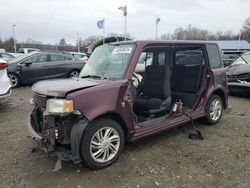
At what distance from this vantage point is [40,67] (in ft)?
37.0

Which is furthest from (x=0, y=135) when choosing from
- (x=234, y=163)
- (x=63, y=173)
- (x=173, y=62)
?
(x=234, y=163)

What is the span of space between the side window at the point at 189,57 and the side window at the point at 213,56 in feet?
0.57

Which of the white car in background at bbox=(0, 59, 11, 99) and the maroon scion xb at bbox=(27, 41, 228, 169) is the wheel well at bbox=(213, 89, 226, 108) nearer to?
the maroon scion xb at bbox=(27, 41, 228, 169)

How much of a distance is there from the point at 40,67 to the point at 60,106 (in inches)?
330

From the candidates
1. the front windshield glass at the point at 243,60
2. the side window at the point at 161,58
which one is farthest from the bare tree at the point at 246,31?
the side window at the point at 161,58

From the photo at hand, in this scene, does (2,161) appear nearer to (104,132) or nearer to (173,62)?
(104,132)

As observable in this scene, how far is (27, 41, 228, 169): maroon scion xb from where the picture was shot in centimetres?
355

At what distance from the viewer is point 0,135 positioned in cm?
521

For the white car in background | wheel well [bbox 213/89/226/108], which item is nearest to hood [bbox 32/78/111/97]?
wheel well [bbox 213/89/226/108]

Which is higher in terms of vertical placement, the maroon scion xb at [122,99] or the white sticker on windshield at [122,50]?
the white sticker on windshield at [122,50]

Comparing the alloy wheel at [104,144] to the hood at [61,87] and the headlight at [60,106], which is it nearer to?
the headlight at [60,106]

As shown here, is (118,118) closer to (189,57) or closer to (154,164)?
(154,164)

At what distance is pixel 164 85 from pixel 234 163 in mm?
1830

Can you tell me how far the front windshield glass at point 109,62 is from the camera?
4203 mm
